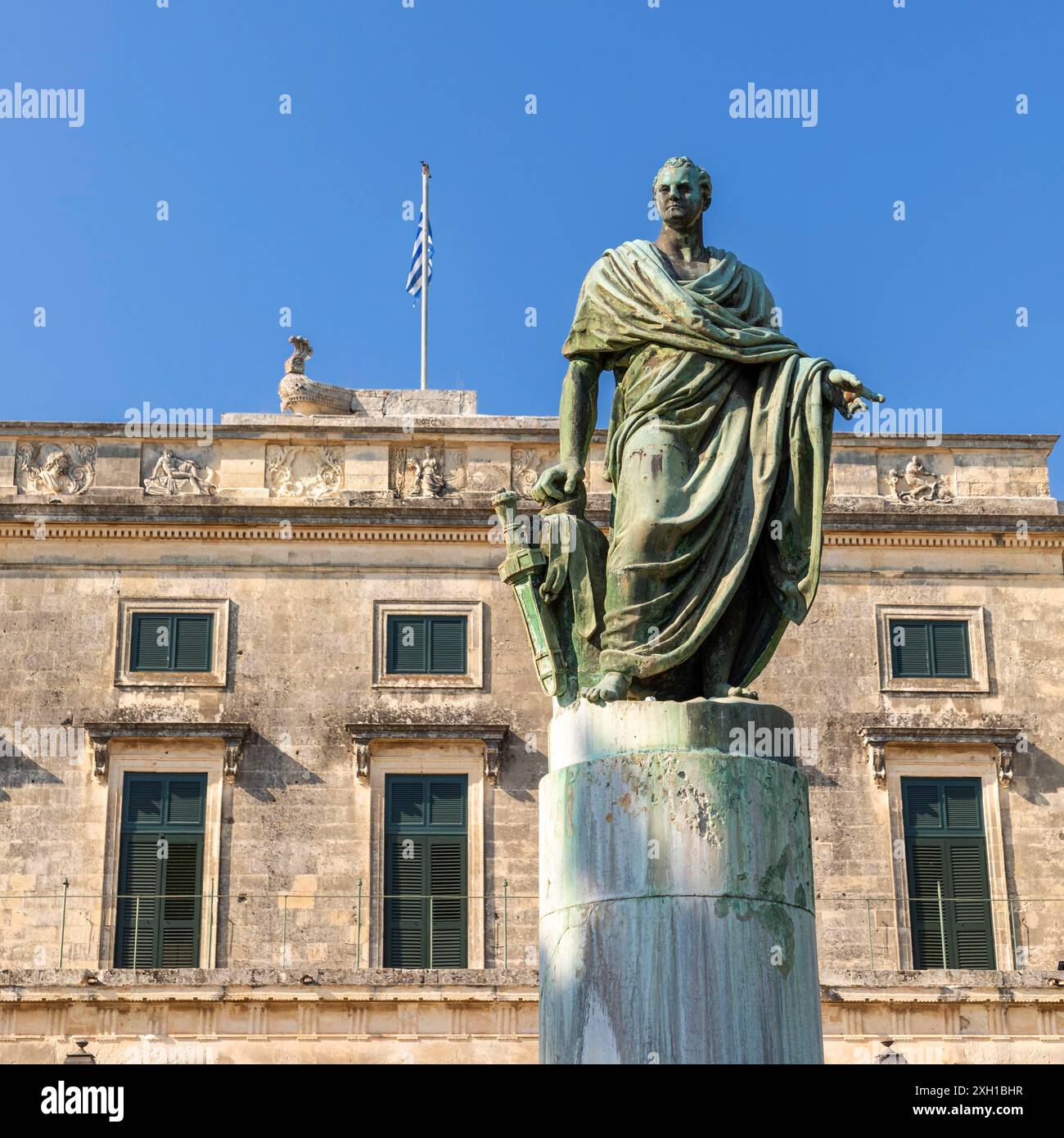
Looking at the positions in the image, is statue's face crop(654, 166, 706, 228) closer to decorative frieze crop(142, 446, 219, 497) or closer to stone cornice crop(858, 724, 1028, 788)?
stone cornice crop(858, 724, 1028, 788)

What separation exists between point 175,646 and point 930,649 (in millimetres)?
9822

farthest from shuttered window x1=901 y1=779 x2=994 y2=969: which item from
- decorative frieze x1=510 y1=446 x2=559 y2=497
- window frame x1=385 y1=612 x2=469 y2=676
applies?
decorative frieze x1=510 y1=446 x2=559 y2=497

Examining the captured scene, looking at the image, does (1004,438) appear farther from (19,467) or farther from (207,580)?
(19,467)

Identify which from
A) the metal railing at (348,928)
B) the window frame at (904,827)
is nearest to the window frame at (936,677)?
the window frame at (904,827)

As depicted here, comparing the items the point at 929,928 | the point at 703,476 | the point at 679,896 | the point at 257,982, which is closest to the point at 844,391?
the point at 703,476

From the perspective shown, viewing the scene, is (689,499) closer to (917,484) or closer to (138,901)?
(138,901)

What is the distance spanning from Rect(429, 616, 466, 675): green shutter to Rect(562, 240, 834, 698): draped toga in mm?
17232

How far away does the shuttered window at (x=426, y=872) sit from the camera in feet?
83.0

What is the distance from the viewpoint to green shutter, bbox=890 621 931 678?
88.1ft

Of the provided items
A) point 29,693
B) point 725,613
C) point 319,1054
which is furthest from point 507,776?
point 725,613

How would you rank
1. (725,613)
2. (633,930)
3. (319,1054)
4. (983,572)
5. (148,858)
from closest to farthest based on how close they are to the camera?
(633,930)
(725,613)
(319,1054)
(148,858)
(983,572)

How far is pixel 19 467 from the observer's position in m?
27.4

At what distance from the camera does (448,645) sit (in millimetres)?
26703
